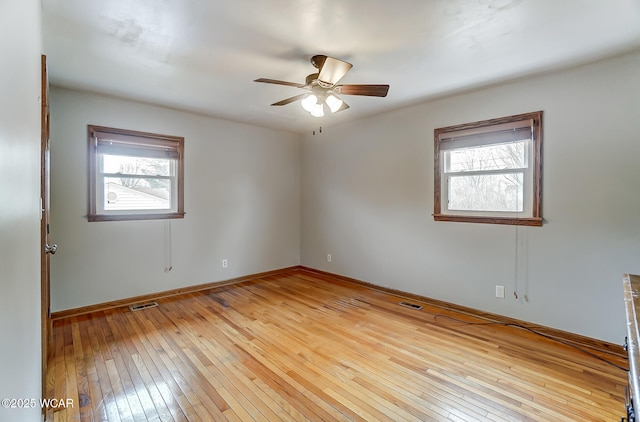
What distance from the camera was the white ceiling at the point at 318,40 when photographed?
6.35 feet

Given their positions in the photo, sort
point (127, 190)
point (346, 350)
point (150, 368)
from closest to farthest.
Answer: point (150, 368)
point (346, 350)
point (127, 190)

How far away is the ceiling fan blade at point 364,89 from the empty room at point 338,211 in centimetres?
2

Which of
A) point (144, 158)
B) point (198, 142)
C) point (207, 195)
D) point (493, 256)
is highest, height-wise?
point (198, 142)

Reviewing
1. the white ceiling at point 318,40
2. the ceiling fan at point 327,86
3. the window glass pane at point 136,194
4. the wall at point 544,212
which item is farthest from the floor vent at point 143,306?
the ceiling fan at point 327,86

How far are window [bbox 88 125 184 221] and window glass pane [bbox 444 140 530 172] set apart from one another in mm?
3554

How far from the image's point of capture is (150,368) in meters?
2.36

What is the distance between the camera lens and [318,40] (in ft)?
7.56

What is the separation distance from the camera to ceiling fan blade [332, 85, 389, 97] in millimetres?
2469

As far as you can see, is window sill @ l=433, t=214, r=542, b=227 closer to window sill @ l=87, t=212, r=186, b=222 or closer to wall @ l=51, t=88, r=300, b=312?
wall @ l=51, t=88, r=300, b=312

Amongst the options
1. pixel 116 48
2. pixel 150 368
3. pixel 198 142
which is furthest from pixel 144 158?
pixel 150 368

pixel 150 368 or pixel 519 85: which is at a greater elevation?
pixel 519 85

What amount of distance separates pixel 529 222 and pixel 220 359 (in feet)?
10.4

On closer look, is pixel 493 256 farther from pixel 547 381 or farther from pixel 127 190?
pixel 127 190

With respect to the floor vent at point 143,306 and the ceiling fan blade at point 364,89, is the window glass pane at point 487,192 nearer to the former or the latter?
the ceiling fan blade at point 364,89
